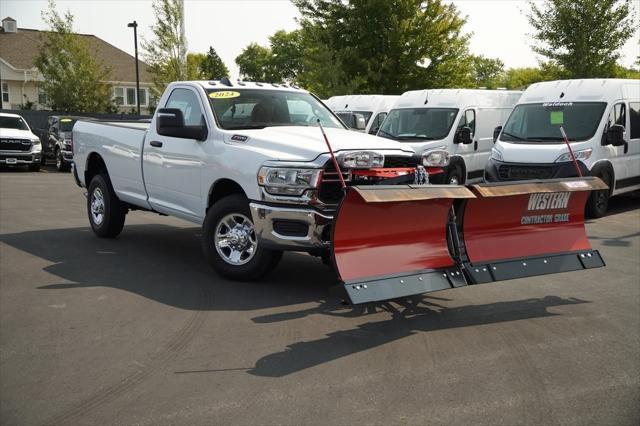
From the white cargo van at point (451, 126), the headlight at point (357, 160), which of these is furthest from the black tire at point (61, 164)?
the headlight at point (357, 160)

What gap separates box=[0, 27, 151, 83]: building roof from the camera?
55844 millimetres

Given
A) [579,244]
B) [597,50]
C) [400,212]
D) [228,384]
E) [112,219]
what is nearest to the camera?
[228,384]

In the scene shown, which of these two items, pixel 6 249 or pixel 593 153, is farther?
pixel 593 153

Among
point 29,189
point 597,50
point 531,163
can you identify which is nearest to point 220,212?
point 531,163

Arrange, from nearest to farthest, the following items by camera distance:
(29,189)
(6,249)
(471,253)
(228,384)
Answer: (228,384) → (471,253) → (6,249) → (29,189)

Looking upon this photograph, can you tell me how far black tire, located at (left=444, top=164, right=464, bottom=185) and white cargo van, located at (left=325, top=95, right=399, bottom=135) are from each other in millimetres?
3385

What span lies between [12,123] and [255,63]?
8122 centimetres

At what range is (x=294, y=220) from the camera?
6.77 m

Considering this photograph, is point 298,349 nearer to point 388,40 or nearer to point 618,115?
point 618,115

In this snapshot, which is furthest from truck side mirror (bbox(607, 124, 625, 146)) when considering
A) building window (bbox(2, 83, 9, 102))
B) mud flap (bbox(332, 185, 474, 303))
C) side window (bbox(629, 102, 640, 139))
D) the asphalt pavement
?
building window (bbox(2, 83, 9, 102))

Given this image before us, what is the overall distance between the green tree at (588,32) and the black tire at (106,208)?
68.0 ft

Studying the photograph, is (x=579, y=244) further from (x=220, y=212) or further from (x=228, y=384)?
(x=228, y=384)

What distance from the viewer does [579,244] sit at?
7.26m

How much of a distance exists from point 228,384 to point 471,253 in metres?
2.87
